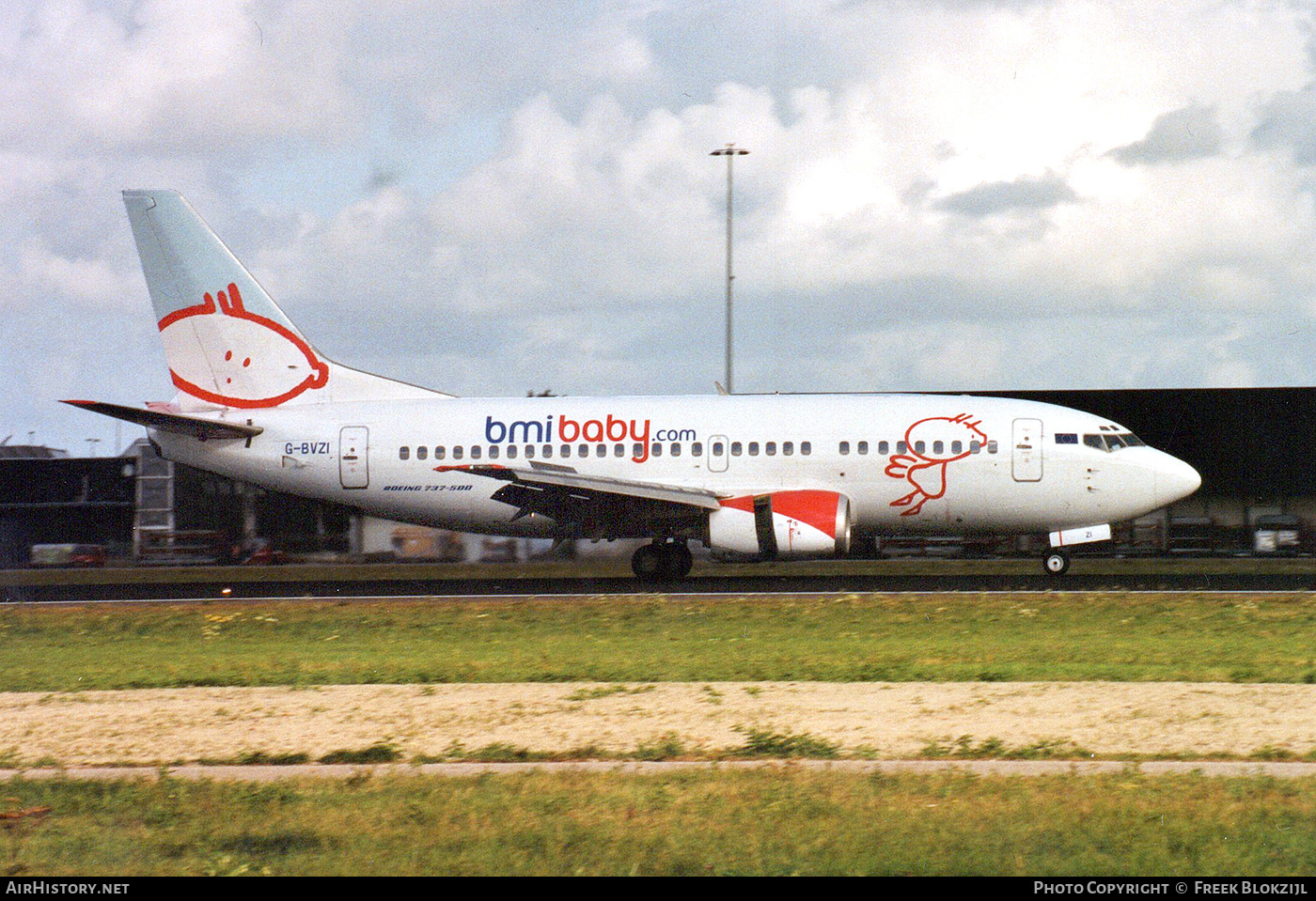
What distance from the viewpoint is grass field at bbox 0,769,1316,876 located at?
7.18 m

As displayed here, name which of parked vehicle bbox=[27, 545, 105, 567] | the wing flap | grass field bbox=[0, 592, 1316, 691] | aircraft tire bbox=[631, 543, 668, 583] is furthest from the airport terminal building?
grass field bbox=[0, 592, 1316, 691]

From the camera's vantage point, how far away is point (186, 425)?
1177 inches

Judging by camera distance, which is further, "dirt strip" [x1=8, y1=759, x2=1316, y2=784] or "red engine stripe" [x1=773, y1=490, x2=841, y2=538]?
"red engine stripe" [x1=773, y1=490, x2=841, y2=538]

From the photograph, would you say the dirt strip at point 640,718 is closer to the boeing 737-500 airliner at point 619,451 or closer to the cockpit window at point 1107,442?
the boeing 737-500 airliner at point 619,451

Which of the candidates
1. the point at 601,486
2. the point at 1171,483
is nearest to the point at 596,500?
the point at 601,486

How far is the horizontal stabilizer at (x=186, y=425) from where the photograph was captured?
28.8 meters

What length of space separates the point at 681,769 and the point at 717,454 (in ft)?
63.4

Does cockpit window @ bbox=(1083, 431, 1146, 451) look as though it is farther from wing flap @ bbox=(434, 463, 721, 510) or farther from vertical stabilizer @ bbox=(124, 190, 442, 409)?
vertical stabilizer @ bbox=(124, 190, 442, 409)

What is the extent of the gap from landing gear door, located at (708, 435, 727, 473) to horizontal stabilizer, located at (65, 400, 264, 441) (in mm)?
10145

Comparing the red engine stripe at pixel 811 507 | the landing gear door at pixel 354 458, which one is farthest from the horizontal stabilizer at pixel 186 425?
the red engine stripe at pixel 811 507

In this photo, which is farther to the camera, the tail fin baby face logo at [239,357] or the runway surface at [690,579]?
the tail fin baby face logo at [239,357]

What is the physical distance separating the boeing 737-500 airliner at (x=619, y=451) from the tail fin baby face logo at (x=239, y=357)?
0.04 m

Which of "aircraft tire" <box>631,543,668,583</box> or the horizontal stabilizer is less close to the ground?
the horizontal stabilizer

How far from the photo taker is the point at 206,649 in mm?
18109
